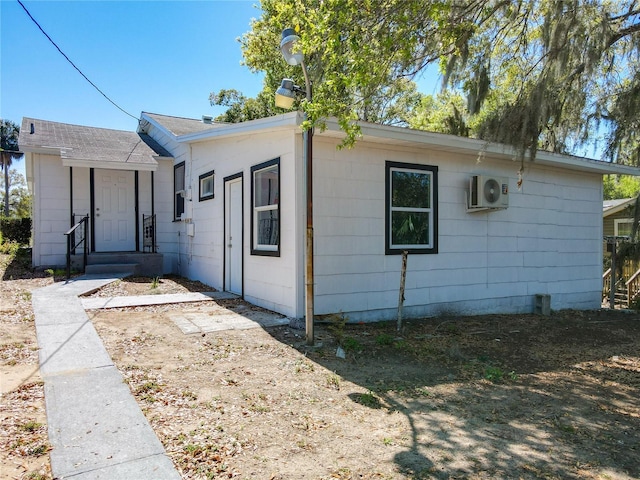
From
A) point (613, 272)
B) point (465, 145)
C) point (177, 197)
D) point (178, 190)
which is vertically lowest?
point (613, 272)

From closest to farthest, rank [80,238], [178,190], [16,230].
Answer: [80,238]
[178,190]
[16,230]

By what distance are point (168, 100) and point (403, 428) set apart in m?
14.2

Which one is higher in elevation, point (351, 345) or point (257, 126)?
point (257, 126)

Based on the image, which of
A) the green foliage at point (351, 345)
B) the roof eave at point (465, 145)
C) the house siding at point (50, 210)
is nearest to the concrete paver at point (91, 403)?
the green foliage at point (351, 345)

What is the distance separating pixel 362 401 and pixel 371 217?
11.6 feet

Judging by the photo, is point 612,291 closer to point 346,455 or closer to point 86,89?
point 346,455

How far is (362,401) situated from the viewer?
3.54 metres

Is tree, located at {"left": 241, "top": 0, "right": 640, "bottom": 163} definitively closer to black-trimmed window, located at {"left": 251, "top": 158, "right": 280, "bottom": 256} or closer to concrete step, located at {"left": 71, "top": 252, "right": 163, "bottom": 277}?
black-trimmed window, located at {"left": 251, "top": 158, "right": 280, "bottom": 256}

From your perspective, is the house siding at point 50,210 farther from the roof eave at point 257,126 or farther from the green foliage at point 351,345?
the green foliage at point 351,345

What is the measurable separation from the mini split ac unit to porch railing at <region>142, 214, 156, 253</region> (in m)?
7.79

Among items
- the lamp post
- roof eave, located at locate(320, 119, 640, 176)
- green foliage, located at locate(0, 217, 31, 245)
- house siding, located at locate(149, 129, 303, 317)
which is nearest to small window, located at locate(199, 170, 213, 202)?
house siding, located at locate(149, 129, 303, 317)

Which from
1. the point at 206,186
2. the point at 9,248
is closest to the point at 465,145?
the point at 206,186

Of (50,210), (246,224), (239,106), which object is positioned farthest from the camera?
(239,106)

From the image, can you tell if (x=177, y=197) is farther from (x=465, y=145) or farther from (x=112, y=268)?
(x=465, y=145)
